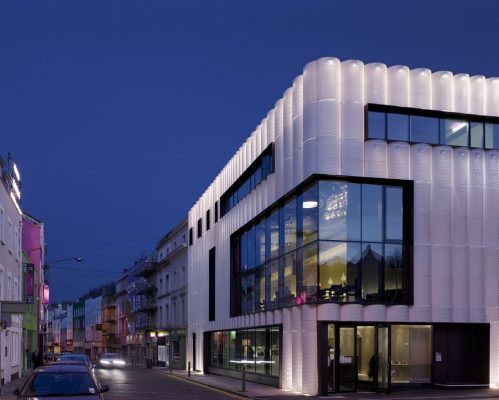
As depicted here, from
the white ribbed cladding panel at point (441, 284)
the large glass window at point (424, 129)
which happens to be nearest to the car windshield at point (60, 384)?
the white ribbed cladding panel at point (441, 284)

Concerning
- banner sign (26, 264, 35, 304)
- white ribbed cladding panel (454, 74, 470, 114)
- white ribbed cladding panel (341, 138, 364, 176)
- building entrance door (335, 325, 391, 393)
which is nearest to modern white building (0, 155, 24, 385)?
banner sign (26, 264, 35, 304)

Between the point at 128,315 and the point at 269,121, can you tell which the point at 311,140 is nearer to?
the point at 269,121

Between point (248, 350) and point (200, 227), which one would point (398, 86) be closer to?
point (248, 350)

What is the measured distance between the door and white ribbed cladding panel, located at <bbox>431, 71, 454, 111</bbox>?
28.9 feet

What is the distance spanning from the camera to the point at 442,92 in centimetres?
2942

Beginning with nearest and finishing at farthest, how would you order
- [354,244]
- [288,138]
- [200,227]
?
[354,244]
[288,138]
[200,227]

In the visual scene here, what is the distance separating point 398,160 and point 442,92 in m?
3.25

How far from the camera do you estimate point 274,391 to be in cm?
3017

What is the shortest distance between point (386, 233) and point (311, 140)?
4284 mm

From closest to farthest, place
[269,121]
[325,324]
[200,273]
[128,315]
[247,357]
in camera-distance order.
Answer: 1. [325,324]
2. [269,121]
3. [247,357]
4. [200,273]
5. [128,315]

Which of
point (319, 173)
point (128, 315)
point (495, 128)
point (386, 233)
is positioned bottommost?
point (128, 315)

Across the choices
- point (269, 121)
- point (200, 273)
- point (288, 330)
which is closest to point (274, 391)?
point (288, 330)

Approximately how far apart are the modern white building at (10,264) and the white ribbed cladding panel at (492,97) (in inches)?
799

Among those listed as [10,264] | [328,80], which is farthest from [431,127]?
[10,264]
